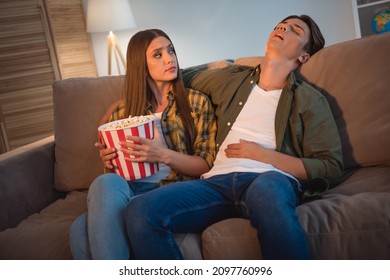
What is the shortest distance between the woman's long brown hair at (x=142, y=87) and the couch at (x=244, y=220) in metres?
0.23

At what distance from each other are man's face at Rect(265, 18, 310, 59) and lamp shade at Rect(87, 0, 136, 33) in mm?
1898

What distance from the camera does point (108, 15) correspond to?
10.5 ft

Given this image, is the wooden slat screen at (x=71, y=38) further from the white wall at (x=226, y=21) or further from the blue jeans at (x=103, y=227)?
the blue jeans at (x=103, y=227)

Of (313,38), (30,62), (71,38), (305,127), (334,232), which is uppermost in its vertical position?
(71,38)

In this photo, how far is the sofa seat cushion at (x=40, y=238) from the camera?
4.29 ft

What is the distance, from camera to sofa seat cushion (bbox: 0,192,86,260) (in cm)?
131

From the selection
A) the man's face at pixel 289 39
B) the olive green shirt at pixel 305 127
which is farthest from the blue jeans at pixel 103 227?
the man's face at pixel 289 39

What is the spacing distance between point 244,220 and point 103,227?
36cm

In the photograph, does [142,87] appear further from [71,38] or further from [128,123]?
[71,38]

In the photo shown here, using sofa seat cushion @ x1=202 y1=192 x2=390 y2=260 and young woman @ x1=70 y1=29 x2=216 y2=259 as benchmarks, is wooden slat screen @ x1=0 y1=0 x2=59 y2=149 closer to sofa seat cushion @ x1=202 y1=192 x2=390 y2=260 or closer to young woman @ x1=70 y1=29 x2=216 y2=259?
young woman @ x1=70 y1=29 x2=216 y2=259

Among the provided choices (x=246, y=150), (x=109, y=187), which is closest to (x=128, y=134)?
(x=109, y=187)

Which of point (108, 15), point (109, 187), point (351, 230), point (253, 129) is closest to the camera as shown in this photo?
point (351, 230)
